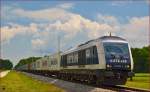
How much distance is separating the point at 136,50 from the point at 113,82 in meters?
91.5

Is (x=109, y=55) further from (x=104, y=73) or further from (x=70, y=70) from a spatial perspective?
(x=70, y=70)

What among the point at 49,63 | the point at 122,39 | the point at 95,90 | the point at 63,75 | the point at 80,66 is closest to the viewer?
the point at 95,90

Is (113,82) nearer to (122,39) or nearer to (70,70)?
(122,39)

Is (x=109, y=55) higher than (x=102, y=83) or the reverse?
higher

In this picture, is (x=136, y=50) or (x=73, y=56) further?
(x=136, y=50)

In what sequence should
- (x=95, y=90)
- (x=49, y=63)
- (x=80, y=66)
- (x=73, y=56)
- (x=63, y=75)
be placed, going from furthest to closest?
(x=49, y=63) → (x=63, y=75) → (x=73, y=56) → (x=80, y=66) → (x=95, y=90)

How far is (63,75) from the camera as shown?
5025 cm

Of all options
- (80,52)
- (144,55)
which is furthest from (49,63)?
(144,55)

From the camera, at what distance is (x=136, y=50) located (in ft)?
392

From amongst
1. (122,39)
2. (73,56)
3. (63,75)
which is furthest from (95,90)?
(63,75)

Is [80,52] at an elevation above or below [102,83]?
above

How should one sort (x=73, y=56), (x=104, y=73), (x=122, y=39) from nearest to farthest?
(x=104, y=73)
(x=122, y=39)
(x=73, y=56)

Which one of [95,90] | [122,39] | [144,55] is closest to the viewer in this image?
[95,90]

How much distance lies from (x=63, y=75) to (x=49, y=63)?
61.2 feet
